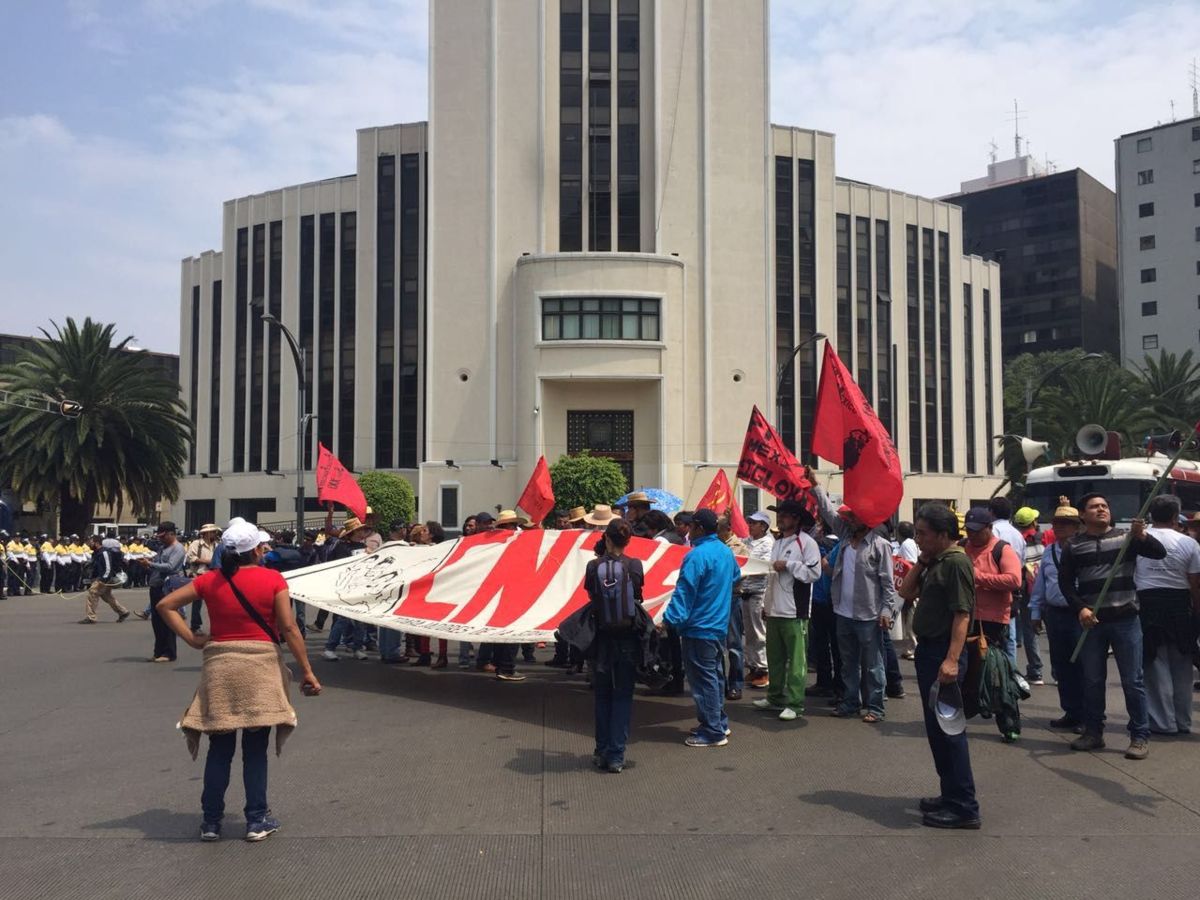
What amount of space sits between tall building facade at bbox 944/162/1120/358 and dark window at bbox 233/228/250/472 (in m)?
75.7

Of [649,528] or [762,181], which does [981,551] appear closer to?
[649,528]

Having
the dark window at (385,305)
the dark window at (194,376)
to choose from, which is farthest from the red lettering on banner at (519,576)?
the dark window at (194,376)

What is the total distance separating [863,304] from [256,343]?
34769 millimetres

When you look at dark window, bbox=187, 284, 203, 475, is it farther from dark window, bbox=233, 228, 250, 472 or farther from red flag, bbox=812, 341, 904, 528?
red flag, bbox=812, 341, 904, 528

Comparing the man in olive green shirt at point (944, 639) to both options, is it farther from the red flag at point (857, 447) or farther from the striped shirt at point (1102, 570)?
the striped shirt at point (1102, 570)

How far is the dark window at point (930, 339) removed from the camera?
6009cm

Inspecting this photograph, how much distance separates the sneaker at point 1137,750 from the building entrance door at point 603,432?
1540 inches

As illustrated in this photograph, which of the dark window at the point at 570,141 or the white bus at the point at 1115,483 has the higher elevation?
the dark window at the point at 570,141

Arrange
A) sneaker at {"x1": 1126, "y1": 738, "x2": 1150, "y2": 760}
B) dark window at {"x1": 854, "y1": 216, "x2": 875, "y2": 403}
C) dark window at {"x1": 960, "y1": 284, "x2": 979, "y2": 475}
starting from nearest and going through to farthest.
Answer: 1. sneaker at {"x1": 1126, "y1": 738, "x2": 1150, "y2": 760}
2. dark window at {"x1": 854, "y1": 216, "x2": 875, "y2": 403}
3. dark window at {"x1": 960, "y1": 284, "x2": 979, "y2": 475}

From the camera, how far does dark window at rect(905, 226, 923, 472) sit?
59.2m

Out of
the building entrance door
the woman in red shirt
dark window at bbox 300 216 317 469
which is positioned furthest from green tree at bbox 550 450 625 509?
the woman in red shirt

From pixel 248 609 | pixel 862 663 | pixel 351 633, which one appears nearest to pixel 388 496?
pixel 351 633

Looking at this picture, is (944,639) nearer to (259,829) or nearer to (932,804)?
(932,804)

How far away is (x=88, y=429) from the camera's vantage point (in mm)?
37250
